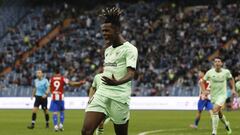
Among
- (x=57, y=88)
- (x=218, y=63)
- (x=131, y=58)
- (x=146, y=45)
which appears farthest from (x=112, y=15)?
(x=146, y=45)

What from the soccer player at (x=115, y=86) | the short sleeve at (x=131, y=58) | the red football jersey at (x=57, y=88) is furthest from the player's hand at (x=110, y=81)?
the red football jersey at (x=57, y=88)

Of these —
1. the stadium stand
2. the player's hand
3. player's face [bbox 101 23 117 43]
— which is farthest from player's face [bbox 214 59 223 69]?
the stadium stand

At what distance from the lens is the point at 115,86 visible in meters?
10.1

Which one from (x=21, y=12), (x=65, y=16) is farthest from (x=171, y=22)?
(x=21, y=12)

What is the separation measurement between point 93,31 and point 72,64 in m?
5.63

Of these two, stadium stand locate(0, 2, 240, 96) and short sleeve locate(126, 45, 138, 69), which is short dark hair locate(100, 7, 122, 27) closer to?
short sleeve locate(126, 45, 138, 69)

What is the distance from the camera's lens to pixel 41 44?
5716 cm

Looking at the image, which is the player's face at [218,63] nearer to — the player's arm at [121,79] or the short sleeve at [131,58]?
the short sleeve at [131,58]

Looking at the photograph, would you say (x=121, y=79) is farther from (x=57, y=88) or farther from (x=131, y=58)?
(x=57, y=88)

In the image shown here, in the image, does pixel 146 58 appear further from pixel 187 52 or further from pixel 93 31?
pixel 93 31

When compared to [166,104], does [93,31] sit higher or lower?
higher

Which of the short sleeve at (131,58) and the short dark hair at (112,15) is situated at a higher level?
the short dark hair at (112,15)

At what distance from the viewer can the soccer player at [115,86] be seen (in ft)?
32.6

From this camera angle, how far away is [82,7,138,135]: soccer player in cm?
995
